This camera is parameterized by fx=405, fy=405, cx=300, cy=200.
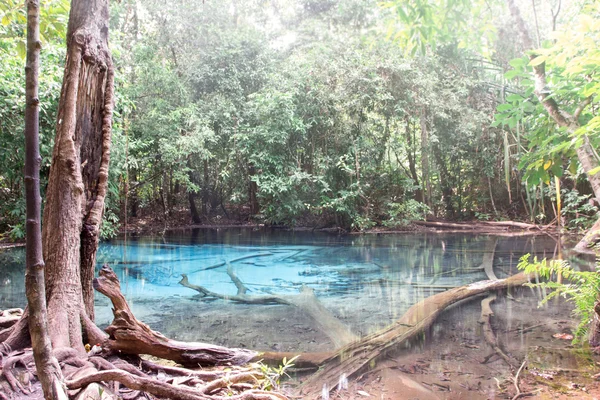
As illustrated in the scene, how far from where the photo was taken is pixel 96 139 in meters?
2.04

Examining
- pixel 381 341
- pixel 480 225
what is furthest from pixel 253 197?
pixel 381 341

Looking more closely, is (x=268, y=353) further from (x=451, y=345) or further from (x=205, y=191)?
(x=205, y=191)

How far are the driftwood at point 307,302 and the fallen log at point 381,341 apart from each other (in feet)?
0.69

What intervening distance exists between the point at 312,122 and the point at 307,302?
822 cm

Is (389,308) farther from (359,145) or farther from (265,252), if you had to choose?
(359,145)

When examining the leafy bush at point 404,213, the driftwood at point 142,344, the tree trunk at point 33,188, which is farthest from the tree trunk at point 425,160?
the tree trunk at point 33,188

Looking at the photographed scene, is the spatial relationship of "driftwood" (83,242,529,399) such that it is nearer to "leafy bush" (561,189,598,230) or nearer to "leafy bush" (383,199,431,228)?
"leafy bush" (561,189,598,230)

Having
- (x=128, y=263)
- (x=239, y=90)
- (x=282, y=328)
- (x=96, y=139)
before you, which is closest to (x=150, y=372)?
(x=96, y=139)

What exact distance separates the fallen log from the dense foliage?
23.4 ft

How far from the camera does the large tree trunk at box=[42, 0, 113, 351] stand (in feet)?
5.84

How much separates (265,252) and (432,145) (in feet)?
23.7

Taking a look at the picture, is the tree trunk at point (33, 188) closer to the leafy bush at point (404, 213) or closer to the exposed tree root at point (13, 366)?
the exposed tree root at point (13, 366)

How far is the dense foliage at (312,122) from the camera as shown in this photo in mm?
10914

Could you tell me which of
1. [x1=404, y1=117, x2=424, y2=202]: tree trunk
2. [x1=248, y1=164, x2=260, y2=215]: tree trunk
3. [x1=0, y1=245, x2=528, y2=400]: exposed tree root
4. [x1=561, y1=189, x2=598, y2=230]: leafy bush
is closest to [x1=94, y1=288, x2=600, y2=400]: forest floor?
[x1=0, y1=245, x2=528, y2=400]: exposed tree root
